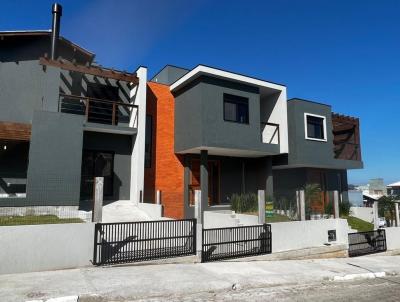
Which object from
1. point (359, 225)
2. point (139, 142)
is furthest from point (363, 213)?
point (139, 142)

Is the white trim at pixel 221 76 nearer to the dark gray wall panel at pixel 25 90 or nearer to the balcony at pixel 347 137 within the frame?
the dark gray wall panel at pixel 25 90

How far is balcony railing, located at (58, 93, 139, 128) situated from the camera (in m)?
15.8

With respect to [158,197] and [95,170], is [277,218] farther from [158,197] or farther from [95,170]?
[95,170]

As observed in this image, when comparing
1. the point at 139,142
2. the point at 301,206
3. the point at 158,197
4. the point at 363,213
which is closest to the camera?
the point at 301,206

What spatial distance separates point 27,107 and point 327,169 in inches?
749

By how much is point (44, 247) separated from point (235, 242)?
6.17 m

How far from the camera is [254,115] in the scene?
55.8 ft

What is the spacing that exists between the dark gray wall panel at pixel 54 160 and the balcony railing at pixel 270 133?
9939 mm

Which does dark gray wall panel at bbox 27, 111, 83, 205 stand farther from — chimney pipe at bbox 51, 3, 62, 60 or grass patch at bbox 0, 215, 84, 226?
chimney pipe at bbox 51, 3, 62, 60

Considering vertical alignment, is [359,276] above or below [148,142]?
below

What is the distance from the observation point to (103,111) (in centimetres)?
1720

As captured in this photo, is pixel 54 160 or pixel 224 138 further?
pixel 224 138

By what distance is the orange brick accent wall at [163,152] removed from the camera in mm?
17234

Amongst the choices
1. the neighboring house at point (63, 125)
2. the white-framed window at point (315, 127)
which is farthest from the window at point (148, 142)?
the white-framed window at point (315, 127)
